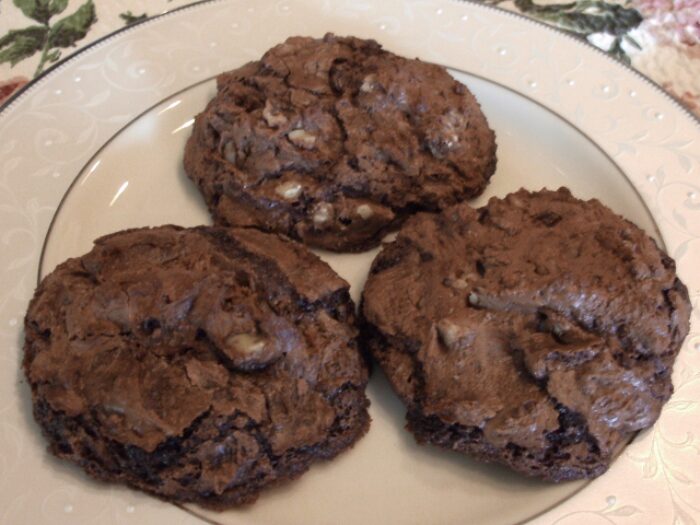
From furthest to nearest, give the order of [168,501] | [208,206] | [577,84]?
[577,84] → [208,206] → [168,501]

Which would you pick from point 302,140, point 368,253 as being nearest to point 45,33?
point 302,140

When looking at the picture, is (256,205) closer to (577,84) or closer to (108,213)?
(108,213)

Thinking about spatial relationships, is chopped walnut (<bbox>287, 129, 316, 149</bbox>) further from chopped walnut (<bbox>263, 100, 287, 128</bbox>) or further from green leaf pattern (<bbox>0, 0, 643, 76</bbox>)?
green leaf pattern (<bbox>0, 0, 643, 76</bbox>)

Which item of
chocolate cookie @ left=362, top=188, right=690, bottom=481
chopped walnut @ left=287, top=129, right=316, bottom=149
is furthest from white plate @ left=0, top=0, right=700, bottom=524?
chopped walnut @ left=287, top=129, right=316, bottom=149

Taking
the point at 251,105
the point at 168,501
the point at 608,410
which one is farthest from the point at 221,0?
the point at 608,410

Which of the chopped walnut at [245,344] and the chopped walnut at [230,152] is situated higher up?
the chopped walnut at [230,152]

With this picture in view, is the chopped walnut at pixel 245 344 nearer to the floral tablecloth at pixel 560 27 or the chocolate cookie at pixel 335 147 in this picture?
the chocolate cookie at pixel 335 147

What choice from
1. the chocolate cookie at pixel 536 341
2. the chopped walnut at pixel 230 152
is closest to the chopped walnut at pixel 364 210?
the chocolate cookie at pixel 536 341
